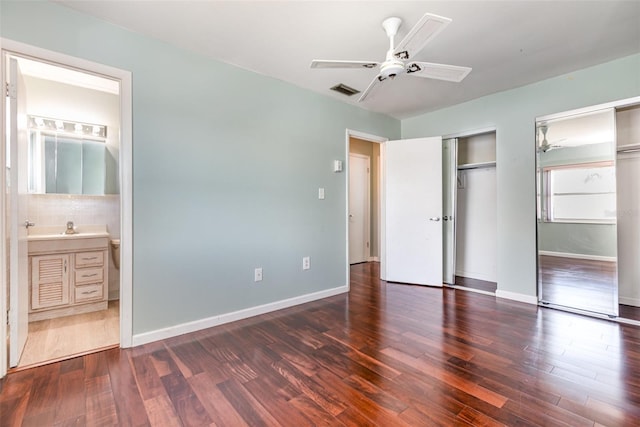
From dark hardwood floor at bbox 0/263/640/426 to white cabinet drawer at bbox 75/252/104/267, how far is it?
1302 mm

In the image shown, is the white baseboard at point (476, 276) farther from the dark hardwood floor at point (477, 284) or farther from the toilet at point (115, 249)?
the toilet at point (115, 249)

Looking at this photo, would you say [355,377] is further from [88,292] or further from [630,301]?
[630,301]

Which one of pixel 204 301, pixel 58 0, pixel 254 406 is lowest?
pixel 254 406

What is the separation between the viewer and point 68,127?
10.5ft

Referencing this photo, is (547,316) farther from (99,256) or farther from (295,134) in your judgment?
(99,256)

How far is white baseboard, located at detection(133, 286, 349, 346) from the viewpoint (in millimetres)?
2270

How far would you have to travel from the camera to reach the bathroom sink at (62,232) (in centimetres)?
283

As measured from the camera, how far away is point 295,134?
10.4 ft

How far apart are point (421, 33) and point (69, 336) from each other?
11.5 feet

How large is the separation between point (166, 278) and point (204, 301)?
397 millimetres

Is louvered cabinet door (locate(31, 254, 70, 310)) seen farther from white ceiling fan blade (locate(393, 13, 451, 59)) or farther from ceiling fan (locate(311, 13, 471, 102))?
white ceiling fan blade (locate(393, 13, 451, 59))

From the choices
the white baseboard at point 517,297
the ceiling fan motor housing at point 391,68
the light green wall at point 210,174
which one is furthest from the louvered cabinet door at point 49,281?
the white baseboard at point 517,297

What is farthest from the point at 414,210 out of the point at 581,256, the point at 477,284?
the point at 581,256

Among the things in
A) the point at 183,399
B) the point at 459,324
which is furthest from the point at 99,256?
the point at 459,324
